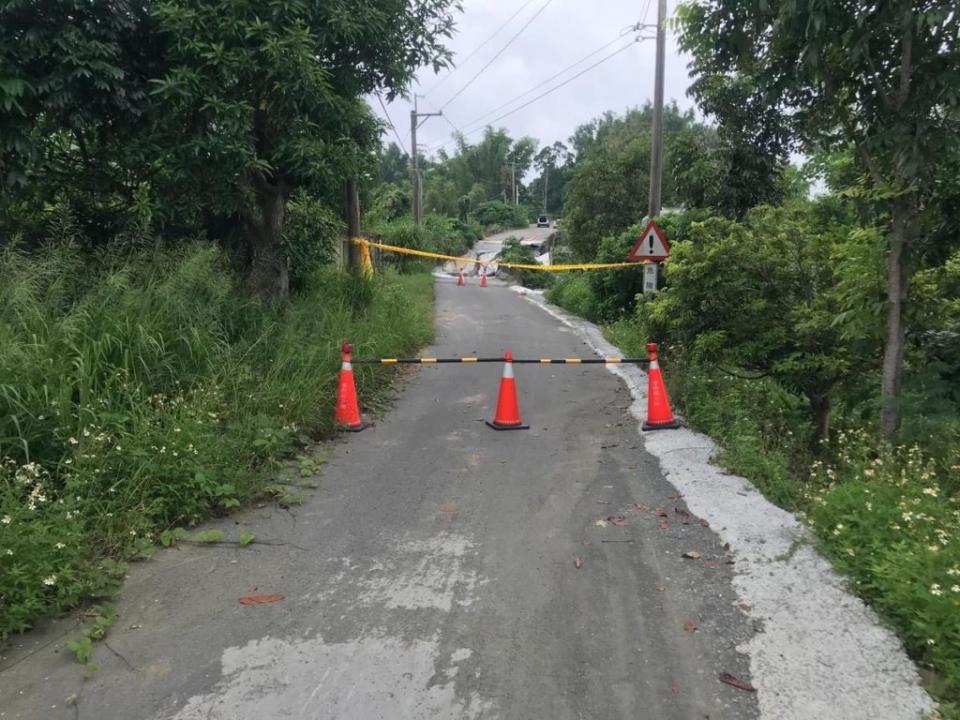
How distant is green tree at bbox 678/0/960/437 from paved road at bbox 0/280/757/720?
2678 millimetres

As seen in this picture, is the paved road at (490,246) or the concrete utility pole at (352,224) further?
the paved road at (490,246)

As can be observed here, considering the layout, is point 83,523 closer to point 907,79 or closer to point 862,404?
point 907,79

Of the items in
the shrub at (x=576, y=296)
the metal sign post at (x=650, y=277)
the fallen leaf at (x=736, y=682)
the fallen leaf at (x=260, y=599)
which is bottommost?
the fallen leaf at (x=736, y=682)

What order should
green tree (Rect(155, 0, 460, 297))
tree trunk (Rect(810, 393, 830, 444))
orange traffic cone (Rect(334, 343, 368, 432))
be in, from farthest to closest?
1. tree trunk (Rect(810, 393, 830, 444))
2. orange traffic cone (Rect(334, 343, 368, 432))
3. green tree (Rect(155, 0, 460, 297))

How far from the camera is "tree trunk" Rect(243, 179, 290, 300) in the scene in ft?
30.9

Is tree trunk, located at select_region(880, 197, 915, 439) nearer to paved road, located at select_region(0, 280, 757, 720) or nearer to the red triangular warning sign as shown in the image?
paved road, located at select_region(0, 280, 757, 720)

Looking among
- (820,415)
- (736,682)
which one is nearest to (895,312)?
(820,415)

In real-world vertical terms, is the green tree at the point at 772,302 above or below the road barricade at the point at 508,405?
above

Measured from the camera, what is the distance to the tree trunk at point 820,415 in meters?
8.45

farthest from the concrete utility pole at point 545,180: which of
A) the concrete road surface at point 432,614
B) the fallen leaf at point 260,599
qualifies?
the fallen leaf at point 260,599

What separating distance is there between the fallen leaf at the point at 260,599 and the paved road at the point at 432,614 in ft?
0.17

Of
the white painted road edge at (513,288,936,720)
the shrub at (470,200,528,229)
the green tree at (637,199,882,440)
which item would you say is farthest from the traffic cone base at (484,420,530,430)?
the shrub at (470,200,528,229)

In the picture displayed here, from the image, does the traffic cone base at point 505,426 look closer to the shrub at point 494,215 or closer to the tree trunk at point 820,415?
the tree trunk at point 820,415

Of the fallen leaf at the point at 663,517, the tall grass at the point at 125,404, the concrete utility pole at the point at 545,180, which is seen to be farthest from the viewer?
the concrete utility pole at the point at 545,180
